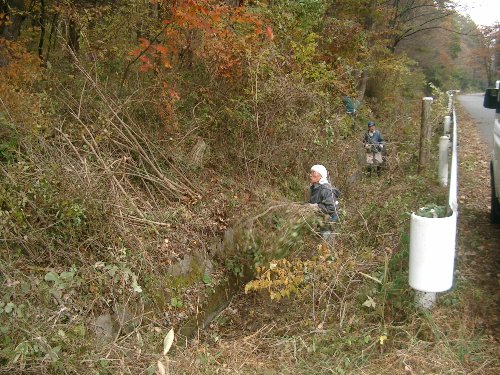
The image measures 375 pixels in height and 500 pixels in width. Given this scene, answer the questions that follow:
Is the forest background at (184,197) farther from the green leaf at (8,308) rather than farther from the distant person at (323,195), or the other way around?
the distant person at (323,195)

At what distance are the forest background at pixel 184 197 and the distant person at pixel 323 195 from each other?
19 centimetres

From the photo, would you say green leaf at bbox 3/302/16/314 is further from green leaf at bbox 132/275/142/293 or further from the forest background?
green leaf at bbox 132/275/142/293

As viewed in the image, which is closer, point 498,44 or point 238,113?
point 238,113

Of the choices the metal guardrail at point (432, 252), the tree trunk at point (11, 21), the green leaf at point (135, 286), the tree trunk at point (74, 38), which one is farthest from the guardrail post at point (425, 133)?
the tree trunk at point (11, 21)

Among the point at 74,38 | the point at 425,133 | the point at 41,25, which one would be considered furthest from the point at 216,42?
the point at 425,133

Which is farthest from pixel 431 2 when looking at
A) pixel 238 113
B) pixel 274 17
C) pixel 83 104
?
pixel 83 104

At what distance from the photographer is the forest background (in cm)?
425

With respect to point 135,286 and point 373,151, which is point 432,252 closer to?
point 135,286

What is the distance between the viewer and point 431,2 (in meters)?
23.2

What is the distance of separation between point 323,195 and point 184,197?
2038 mm

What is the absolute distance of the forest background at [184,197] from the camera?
4.25m

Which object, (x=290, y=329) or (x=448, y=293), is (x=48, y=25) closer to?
(x=290, y=329)

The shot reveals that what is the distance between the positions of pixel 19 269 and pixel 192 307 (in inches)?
88.8

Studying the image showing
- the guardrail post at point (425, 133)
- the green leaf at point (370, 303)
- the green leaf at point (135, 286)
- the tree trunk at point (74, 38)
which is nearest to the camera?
the green leaf at point (370, 303)
